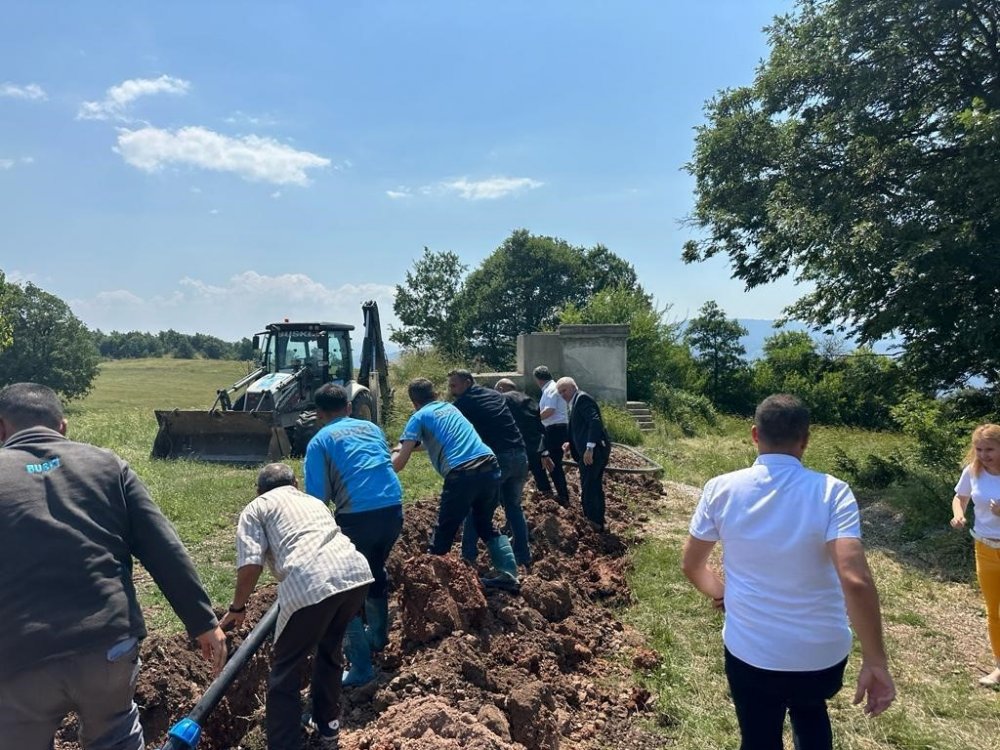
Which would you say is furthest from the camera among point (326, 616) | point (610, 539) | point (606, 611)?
point (610, 539)

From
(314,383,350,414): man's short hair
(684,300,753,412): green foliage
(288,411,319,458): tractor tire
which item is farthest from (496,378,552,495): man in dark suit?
(684,300,753,412): green foliage

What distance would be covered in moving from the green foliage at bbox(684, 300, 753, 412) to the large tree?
11.0 meters

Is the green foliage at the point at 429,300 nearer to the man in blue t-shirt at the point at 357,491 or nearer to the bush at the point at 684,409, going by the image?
the bush at the point at 684,409

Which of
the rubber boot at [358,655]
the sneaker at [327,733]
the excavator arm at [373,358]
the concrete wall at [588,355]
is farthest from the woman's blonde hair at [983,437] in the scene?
the concrete wall at [588,355]

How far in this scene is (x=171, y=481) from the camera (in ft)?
32.9

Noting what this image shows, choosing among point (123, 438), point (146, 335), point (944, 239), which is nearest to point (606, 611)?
point (944, 239)

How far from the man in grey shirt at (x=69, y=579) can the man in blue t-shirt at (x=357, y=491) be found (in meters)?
1.26

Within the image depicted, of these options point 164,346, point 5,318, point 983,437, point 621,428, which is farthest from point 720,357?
point 164,346

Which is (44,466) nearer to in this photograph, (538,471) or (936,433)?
(538,471)

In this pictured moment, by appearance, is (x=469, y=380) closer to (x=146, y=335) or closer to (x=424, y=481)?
(x=424, y=481)

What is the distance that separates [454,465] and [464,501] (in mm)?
288

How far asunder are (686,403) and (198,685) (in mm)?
18396

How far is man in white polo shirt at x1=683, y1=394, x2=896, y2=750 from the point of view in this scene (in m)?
2.26

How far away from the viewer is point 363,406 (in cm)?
1419
